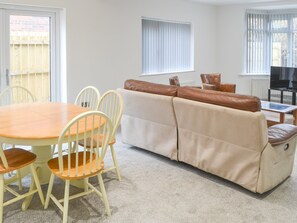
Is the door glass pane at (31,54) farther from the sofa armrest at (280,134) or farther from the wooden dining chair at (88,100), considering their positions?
the sofa armrest at (280,134)

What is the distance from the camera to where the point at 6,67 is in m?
4.21

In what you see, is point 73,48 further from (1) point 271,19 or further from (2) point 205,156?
(1) point 271,19

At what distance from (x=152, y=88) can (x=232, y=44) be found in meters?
4.88

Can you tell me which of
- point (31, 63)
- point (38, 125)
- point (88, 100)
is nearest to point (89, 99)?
point (88, 100)

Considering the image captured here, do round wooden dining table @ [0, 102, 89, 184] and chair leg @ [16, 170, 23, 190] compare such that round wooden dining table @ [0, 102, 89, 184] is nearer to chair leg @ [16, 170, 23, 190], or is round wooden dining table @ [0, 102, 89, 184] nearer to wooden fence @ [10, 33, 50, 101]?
chair leg @ [16, 170, 23, 190]

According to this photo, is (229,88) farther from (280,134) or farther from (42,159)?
(42,159)

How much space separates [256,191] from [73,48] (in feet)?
11.1

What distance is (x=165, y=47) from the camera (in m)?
6.65

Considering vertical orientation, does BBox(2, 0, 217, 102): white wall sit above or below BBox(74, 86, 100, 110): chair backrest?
above

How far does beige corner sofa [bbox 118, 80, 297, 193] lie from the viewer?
9.12 feet

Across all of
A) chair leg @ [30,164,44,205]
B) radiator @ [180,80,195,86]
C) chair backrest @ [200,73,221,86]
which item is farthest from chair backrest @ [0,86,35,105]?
chair backrest @ [200,73,221,86]

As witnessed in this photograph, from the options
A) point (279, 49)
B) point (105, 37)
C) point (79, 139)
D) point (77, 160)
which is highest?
point (279, 49)

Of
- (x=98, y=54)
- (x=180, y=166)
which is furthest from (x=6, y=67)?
(x=180, y=166)

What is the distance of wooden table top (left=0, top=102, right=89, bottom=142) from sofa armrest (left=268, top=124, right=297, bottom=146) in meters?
1.91
